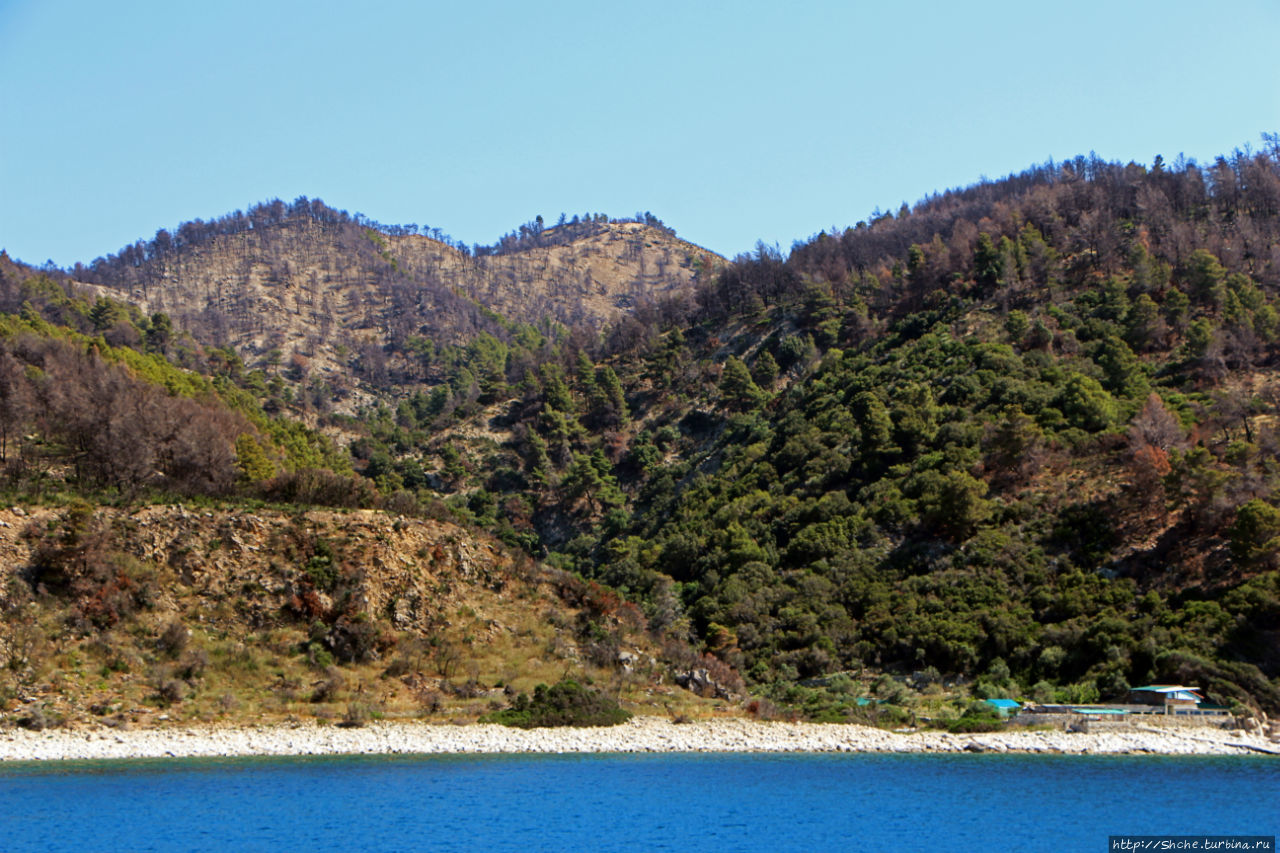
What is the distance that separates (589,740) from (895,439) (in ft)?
131

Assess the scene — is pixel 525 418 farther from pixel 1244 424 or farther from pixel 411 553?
pixel 1244 424

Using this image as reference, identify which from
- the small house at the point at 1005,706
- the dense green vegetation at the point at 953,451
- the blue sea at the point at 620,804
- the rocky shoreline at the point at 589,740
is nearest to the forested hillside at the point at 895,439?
the dense green vegetation at the point at 953,451

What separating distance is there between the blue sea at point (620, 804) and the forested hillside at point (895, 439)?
13765 mm

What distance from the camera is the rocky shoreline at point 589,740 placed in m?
35.8

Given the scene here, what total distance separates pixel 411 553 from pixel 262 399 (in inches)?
2381

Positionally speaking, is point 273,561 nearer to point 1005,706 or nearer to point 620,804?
point 620,804

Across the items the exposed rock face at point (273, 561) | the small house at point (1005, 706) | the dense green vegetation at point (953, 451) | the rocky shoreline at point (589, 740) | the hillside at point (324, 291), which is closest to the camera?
the rocky shoreline at point (589, 740)

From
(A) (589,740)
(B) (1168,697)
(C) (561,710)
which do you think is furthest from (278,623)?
(B) (1168,697)

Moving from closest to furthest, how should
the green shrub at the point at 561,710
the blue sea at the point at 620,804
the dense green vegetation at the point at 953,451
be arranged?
the blue sea at the point at 620,804 < the green shrub at the point at 561,710 < the dense green vegetation at the point at 953,451

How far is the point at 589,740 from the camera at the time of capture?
40.2m

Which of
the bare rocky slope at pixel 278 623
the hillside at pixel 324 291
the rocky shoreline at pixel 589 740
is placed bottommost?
the rocky shoreline at pixel 589 740

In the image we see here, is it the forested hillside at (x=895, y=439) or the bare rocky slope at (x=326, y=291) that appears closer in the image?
the forested hillside at (x=895, y=439)

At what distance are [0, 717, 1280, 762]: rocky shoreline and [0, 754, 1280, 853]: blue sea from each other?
1654 millimetres

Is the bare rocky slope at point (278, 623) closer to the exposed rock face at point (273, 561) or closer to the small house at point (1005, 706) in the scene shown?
the exposed rock face at point (273, 561)
